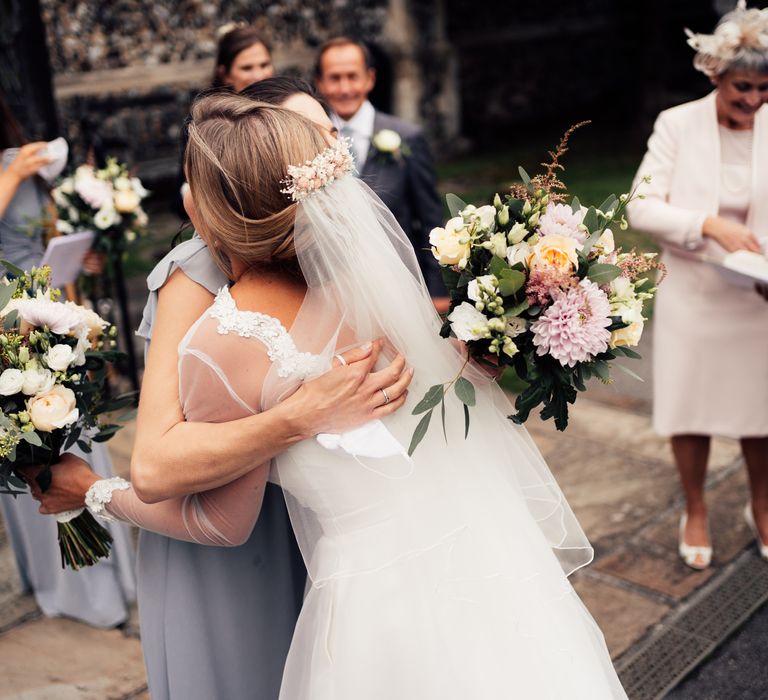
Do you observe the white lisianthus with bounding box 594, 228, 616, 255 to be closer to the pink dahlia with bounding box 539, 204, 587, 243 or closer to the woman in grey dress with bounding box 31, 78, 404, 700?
the pink dahlia with bounding box 539, 204, 587, 243

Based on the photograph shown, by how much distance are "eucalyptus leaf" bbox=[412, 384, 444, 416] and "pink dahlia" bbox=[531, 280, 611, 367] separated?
0.24 meters

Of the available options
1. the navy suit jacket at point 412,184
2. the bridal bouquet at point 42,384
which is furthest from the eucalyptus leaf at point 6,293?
the navy suit jacket at point 412,184

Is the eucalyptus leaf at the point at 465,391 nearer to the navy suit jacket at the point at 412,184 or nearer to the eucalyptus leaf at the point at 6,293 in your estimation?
the eucalyptus leaf at the point at 6,293

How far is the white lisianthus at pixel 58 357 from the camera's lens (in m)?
2.45

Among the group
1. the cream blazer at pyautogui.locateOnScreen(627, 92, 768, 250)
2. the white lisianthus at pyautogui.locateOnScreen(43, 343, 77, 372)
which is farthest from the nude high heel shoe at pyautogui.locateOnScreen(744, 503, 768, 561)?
the white lisianthus at pyautogui.locateOnScreen(43, 343, 77, 372)

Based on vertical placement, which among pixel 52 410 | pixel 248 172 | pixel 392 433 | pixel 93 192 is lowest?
pixel 93 192

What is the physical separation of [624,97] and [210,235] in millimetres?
18571

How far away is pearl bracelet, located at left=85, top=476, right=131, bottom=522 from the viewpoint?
2385 millimetres

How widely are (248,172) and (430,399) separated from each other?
2.08 ft

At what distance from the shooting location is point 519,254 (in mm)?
2090

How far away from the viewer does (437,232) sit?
6.98ft

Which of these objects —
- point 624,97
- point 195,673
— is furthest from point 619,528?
point 624,97

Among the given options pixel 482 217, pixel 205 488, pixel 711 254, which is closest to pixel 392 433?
pixel 205 488

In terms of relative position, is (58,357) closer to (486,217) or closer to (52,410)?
(52,410)
